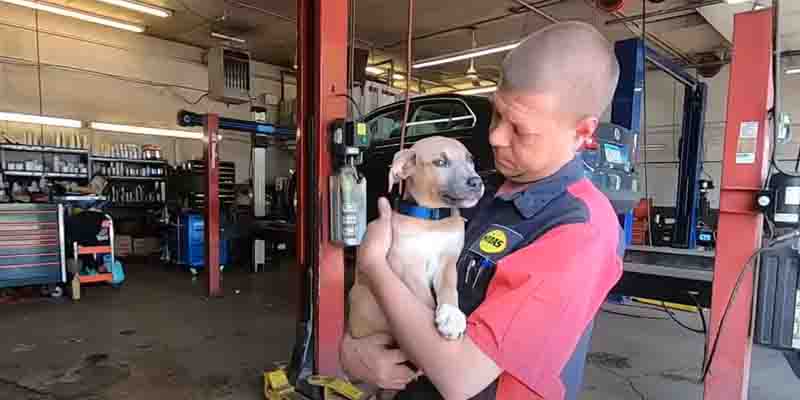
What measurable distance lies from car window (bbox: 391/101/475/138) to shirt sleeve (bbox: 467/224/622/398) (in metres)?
3.47

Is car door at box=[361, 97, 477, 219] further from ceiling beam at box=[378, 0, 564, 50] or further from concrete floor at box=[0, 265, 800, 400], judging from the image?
ceiling beam at box=[378, 0, 564, 50]

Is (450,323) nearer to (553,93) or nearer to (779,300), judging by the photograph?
(553,93)

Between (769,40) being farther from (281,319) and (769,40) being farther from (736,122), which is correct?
(281,319)

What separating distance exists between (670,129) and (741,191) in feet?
31.7

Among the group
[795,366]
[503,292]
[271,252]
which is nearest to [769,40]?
[795,366]

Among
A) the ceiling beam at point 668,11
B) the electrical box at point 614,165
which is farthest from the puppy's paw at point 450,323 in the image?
the ceiling beam at point 668,11

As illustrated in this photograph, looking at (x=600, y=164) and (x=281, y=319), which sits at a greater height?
(x=600, y=164)

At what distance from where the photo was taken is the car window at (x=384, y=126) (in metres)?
5.02

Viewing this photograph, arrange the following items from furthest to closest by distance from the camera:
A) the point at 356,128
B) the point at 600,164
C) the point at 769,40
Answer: the point at 600,164 → the point at 356,128 → the point at 769,40

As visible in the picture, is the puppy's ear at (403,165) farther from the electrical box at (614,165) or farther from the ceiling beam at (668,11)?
the ceiling beam at (668,11)

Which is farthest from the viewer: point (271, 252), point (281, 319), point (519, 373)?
point (271, 252)

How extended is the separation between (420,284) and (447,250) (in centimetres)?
9

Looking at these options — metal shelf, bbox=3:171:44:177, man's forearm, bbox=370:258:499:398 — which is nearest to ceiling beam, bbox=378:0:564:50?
metal shelf, bbox=3:171:44:177

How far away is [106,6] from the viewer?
716 centimetres
